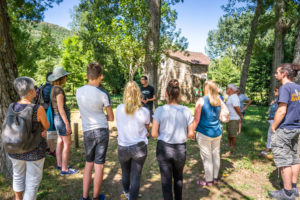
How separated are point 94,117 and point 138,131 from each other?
75cm

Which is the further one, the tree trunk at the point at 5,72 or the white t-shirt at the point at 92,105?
the tree trunk at the point at 5,72

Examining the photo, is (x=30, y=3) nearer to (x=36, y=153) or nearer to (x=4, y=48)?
(x=4, y=48)

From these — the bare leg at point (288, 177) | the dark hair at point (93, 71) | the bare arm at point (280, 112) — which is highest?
the dark hair at point (93, 71)

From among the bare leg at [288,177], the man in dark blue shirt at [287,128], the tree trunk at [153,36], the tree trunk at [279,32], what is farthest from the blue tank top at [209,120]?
the tree trunk at [279,32]

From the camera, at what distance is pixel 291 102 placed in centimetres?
317

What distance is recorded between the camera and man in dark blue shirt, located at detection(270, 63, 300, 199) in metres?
3.15

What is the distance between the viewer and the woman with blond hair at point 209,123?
3.55m

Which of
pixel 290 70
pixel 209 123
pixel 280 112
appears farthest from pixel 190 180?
pixel 290 70

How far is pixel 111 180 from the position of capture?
13.4 feet

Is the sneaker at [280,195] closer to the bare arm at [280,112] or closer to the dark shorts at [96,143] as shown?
the bare arm at [280,112]

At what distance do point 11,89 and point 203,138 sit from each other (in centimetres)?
374

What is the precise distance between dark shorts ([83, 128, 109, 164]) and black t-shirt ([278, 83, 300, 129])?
294cm

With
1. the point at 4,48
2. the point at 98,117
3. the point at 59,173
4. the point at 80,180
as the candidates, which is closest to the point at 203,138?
the point at 98,117

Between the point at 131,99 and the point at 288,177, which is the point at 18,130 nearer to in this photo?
the point at 131,99
